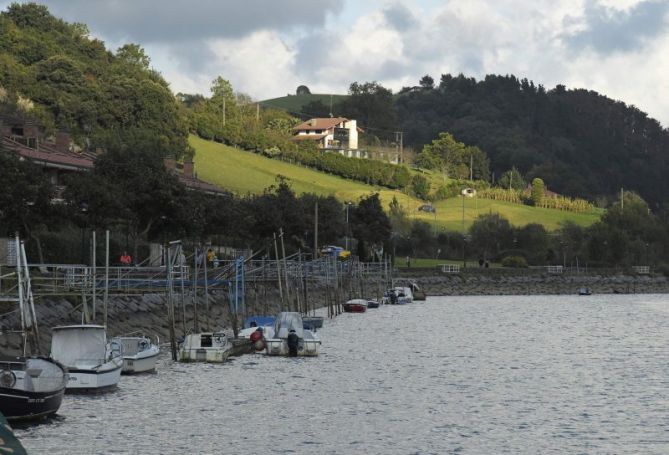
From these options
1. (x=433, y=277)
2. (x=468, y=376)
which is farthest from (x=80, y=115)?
(x=468, y=376)

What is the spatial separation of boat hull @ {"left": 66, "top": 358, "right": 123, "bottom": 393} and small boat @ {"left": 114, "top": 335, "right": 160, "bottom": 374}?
20.1 feet

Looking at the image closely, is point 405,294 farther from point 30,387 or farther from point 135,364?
point 30,387

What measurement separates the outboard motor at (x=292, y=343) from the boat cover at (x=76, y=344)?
74.7 feet

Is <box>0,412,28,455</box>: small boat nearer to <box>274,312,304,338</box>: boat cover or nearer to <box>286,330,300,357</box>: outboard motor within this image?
<box>286,330,300,357</box>: outboard motor

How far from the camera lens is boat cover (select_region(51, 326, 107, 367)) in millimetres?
51812

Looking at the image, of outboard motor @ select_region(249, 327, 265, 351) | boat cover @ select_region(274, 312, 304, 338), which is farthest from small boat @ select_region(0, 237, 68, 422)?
boat cover @ select_region(274, 312, 304, 338)

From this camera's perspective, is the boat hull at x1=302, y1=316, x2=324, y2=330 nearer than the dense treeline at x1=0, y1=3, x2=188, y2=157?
Yes

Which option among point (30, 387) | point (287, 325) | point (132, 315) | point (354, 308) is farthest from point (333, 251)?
point (30, 387)

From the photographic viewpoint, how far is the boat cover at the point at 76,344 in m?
51.8

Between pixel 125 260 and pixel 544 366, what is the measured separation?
29828mm

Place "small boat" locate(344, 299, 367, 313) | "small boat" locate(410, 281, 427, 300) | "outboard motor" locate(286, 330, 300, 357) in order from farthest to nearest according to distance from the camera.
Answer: "small boat" locate(410, 281, 427, 300)
"small boat" locate(344, 299, 367, 313)
"outboard motor" locate(286, 330, 300, 357)

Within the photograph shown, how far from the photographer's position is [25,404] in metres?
42.1

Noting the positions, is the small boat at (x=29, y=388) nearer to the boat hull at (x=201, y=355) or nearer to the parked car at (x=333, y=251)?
the boat hull at (x=201, y=355)

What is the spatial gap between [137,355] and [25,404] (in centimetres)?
1744
